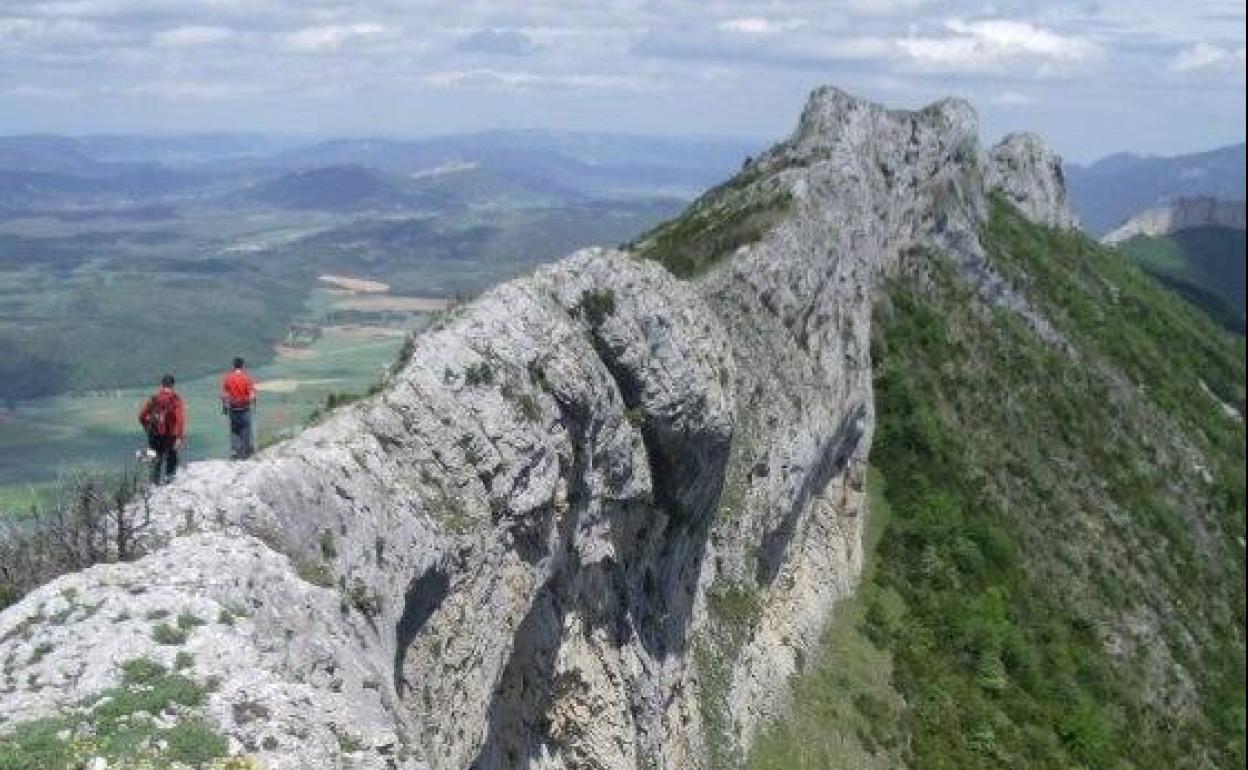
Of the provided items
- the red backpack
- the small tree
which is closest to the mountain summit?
the small tree

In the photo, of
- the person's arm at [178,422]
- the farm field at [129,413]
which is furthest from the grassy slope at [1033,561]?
the farm field at [129,413]

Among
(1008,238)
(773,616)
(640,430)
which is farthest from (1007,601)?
(1008,238)

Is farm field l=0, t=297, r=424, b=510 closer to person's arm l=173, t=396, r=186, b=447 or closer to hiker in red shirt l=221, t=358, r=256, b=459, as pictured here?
hiker in red shirt l=221, t=358, r=256, b=459

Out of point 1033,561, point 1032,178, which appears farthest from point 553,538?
point 1032,178

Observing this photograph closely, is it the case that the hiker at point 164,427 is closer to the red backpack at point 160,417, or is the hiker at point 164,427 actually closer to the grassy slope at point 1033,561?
the red backpack at point 160,417

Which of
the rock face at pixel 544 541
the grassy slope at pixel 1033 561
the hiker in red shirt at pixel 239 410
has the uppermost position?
the hiker in red shirt at pixel 239 410

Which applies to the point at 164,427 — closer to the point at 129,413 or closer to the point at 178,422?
the point at 178,422

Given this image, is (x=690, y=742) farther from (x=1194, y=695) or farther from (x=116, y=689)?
(x=1194, y=695)
